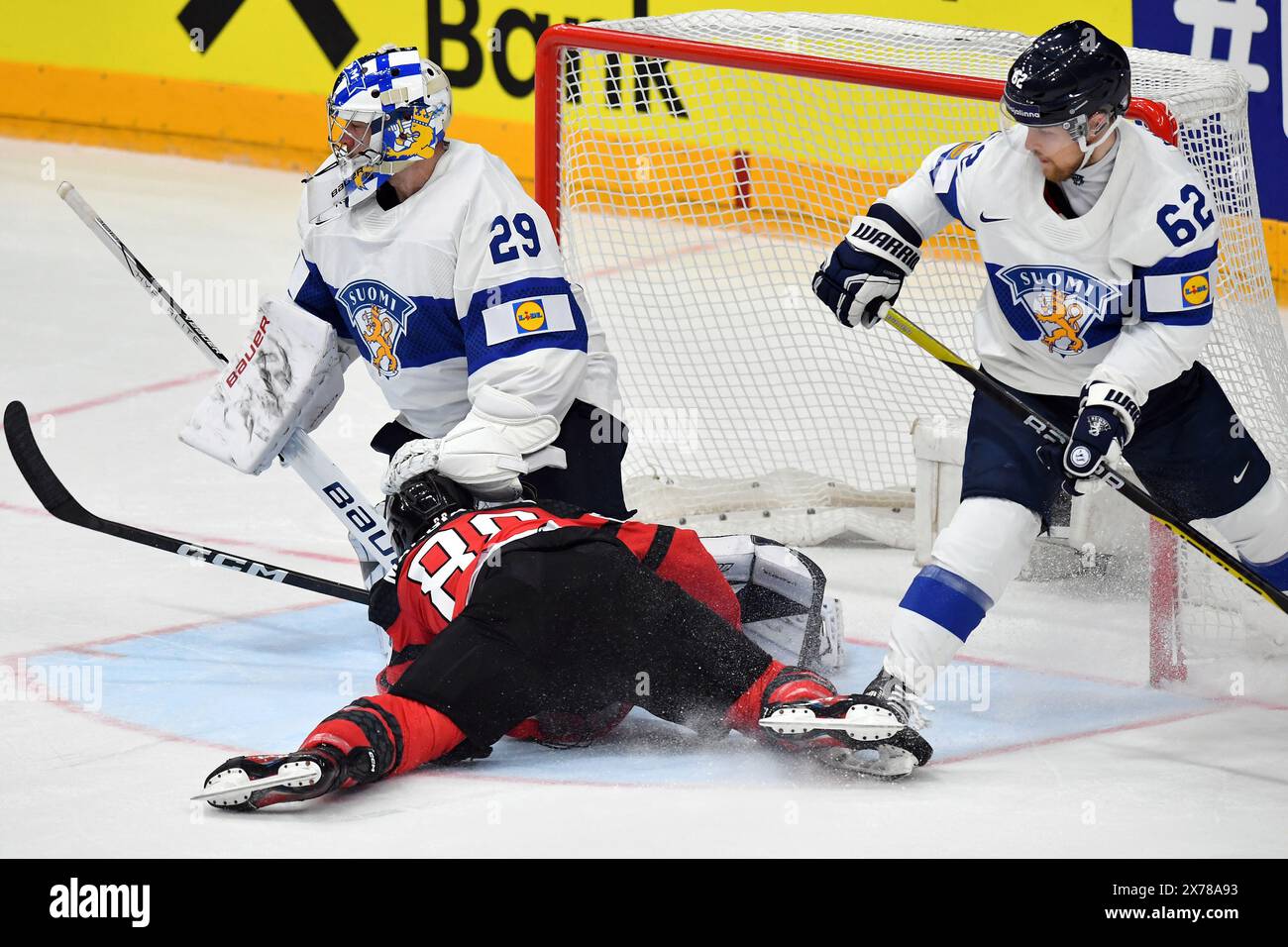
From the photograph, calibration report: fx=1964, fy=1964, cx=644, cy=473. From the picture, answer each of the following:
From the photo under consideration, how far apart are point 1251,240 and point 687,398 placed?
5.52 feet

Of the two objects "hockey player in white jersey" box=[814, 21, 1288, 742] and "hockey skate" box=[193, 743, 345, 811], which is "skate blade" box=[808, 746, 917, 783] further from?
"hockey skate" box=[193, 743, 345, 811]

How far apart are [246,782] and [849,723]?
0.95 metres

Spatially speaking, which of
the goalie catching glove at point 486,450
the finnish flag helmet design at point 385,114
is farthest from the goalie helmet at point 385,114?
the goalie catching glove at point 486,450

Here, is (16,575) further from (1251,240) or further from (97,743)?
(1251,240)

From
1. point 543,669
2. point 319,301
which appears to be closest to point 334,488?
point 319,301

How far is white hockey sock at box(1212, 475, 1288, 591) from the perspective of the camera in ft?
11.3

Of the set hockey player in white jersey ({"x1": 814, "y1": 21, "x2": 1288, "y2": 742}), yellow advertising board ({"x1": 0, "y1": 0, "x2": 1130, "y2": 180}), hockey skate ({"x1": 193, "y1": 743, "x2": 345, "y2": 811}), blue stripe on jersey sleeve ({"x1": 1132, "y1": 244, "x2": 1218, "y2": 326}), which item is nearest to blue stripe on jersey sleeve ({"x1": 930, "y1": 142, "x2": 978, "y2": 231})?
hockey player in white jersey ({"x1": 814, "y1": 21, "x2": 1288, "y2": 742})

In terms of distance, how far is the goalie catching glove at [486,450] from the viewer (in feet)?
11.5

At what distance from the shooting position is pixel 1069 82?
3.13 meters

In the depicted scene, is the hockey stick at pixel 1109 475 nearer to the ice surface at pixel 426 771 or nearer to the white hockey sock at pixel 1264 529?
the white hockey sock at pixel 1264 529

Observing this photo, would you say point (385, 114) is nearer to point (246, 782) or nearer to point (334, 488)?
point (334, 488)

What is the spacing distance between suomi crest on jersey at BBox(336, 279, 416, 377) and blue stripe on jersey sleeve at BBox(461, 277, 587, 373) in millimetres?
146

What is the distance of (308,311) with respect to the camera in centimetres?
396

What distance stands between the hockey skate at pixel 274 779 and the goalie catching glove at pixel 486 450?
2.15 feet
